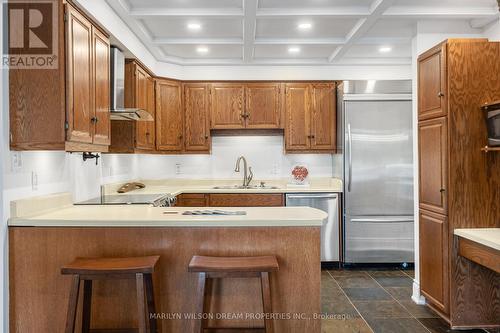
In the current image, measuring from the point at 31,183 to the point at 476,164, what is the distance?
3.20 meters

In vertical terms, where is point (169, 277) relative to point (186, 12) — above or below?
below

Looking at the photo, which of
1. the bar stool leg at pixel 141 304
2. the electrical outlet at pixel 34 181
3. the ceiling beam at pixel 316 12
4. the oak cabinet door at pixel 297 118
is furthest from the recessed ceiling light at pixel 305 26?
the bar stool leg at pixel 141 304

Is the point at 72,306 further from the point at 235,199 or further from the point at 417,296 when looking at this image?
the point at 417,296

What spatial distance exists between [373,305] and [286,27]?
9.12 feet

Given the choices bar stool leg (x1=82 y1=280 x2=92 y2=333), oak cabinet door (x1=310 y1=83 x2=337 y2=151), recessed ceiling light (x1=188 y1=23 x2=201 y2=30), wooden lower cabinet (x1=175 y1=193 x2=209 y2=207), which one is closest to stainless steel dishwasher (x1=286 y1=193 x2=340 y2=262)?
oak cabinet door (x1=310 y1=83 x2=337 y2=151)

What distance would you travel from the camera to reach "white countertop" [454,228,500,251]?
229 cm

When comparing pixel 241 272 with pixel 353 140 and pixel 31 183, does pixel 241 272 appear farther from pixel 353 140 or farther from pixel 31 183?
pixel 353 140

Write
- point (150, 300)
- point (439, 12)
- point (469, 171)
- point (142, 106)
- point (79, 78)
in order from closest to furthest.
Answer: point (150, 300)
point (79, 78)
point (469, 171)
point (439, 12)
point (142, 106)

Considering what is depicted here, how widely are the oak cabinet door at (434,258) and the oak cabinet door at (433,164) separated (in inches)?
4.1

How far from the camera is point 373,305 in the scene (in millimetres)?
3260

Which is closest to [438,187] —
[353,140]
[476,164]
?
[476,164]

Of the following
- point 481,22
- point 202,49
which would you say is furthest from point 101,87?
point 481,22

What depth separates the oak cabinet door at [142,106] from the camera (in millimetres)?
3828

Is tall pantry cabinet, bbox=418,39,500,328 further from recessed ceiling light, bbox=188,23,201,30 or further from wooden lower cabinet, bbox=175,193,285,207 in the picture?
recessed ceiling light, bbox=188,23,201,30
